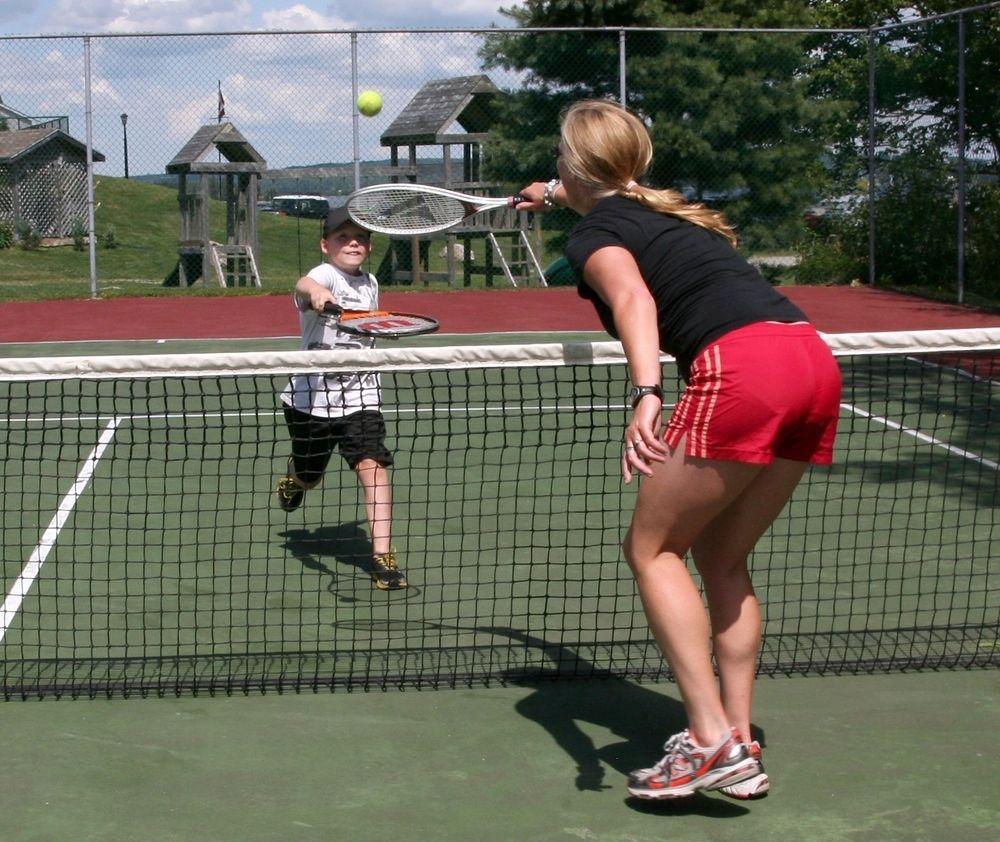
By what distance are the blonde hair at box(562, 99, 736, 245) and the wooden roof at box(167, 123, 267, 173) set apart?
1616 centimetres

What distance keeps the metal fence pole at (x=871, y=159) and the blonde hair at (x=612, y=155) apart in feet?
51.3

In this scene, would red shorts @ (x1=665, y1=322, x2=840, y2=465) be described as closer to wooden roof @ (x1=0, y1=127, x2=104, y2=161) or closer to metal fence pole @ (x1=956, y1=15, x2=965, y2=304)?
metal fence pole @ (x1=956, y1=15, x2=965, y2=304)

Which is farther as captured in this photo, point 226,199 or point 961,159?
point 226,199

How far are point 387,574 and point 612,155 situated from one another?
246cm

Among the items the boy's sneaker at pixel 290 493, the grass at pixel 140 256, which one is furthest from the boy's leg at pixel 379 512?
the grass at pixel 140 256

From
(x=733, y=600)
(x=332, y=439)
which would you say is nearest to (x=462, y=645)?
(x=332, y=439)

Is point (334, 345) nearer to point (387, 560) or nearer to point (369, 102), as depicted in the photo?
point (387, 560)

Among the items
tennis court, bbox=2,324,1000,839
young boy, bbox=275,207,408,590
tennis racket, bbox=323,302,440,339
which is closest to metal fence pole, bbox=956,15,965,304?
tennis court, bbox=2,324,1000,839

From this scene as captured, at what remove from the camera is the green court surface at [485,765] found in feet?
10.6

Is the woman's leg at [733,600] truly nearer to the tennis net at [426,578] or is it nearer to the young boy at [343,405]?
the tennis net at [426,578]

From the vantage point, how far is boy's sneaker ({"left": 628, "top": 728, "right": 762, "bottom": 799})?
3.21m

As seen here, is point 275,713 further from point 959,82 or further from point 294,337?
point 959,82

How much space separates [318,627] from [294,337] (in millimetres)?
9411

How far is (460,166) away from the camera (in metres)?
20.2
